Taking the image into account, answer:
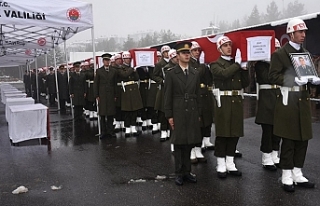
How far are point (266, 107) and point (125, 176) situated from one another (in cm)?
240

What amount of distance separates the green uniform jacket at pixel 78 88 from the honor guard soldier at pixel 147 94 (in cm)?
338

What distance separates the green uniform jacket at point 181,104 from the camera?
15.0ft

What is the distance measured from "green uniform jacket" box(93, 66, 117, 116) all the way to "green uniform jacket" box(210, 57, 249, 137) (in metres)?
3.74

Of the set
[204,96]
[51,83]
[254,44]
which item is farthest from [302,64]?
[51,83]

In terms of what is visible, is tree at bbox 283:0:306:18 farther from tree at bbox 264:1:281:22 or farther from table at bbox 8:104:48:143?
table at bbox 8:104:48:143

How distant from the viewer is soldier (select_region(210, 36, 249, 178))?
15.7 feet

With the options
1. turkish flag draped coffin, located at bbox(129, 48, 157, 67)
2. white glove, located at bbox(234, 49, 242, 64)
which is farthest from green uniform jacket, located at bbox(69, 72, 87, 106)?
white glove, located at bbox(234, 49, 242, 64)

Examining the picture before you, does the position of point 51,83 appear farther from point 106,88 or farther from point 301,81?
point 301,81

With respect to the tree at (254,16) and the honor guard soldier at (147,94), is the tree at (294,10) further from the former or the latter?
the honor guard soldier at (147,94)

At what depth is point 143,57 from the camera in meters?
7.81

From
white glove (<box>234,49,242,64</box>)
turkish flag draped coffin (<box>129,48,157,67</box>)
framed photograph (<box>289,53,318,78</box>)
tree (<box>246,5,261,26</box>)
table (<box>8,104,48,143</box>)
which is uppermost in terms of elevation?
tree (<box>246,5,261,26</box>)

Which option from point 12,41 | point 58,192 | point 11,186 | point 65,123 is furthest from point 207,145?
point 12,41

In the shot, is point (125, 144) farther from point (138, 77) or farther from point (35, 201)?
point (35, 201)

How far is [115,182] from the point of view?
492cm
